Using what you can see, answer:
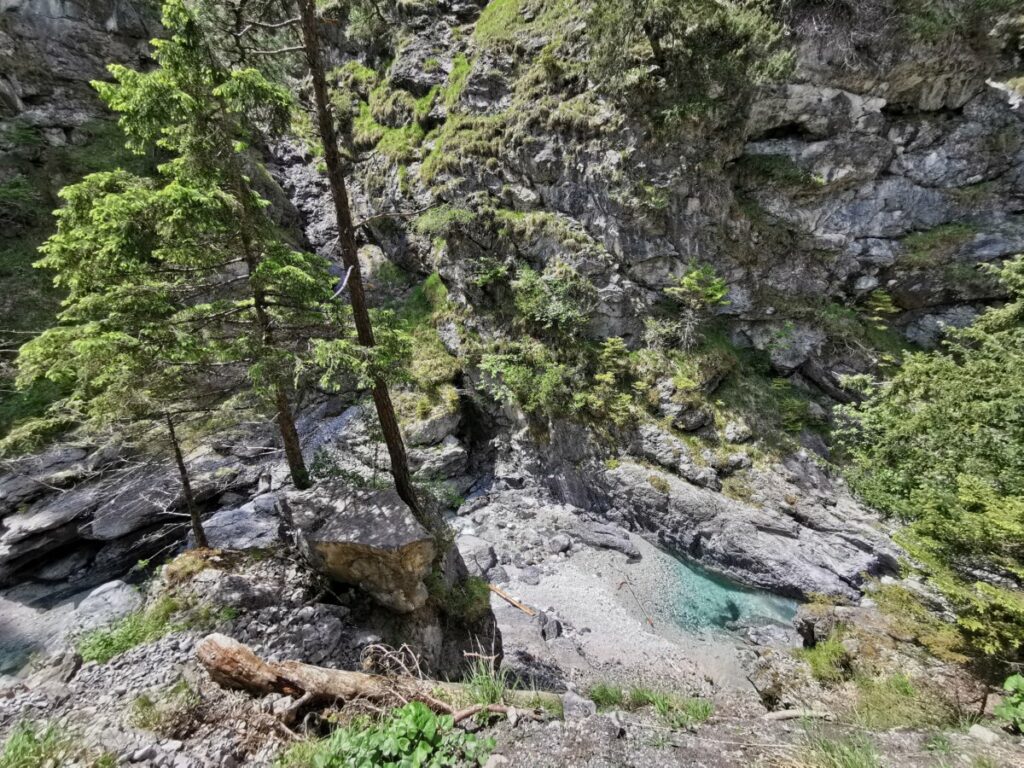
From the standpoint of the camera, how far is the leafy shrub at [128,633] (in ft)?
14.5

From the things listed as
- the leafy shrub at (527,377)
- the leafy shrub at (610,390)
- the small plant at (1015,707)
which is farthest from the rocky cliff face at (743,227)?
the small plant at (1015,707)

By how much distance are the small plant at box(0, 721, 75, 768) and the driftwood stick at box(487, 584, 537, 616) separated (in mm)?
6319

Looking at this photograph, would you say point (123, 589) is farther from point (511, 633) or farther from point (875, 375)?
point (875, 375)

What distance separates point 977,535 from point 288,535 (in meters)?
9.08

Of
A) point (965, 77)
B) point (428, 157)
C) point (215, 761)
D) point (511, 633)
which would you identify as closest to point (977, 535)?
point (511, 633)

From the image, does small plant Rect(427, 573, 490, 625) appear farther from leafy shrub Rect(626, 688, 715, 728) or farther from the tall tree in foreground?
the tall tree in foreground

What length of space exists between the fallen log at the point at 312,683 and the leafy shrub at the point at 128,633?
1535 millimetres

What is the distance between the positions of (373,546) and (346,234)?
4342mm

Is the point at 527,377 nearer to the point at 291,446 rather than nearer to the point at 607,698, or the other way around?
the point at 291,446

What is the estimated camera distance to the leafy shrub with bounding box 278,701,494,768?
99.3 inches

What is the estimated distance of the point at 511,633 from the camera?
25.6 ft

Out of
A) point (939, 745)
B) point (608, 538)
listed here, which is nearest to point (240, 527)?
point (608, 538)

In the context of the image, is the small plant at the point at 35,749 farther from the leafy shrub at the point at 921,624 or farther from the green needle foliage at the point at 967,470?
the leafy shrub at the point at 921,624

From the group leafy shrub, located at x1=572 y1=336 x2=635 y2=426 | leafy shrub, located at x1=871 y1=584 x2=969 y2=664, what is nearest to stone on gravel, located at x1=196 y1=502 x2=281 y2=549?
leafy shrub, located at x1=572 y1=336 x2=635 y2=426
